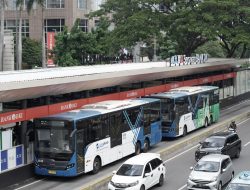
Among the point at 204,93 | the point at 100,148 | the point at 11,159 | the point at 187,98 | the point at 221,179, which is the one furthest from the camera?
the point at 204,93

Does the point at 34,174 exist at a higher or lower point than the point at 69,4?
lower

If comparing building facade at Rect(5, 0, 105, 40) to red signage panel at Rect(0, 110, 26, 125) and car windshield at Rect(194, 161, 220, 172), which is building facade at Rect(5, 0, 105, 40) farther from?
car windshield at Rect(194, 161, 220, 172)

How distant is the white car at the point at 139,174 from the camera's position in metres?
20.2

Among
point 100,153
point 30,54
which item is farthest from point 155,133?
point 30,54

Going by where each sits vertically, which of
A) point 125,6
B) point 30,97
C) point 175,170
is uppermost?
point 125,6

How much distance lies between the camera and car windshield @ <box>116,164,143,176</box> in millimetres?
20797

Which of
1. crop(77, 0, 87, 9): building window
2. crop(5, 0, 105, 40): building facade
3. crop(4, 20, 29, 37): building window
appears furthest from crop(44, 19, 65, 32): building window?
crop(4, 20, 29, 37): building window

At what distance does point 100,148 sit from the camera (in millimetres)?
24828

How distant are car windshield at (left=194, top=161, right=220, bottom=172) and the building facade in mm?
73942

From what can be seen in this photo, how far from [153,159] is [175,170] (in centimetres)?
390

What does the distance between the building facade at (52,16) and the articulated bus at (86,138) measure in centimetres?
6767

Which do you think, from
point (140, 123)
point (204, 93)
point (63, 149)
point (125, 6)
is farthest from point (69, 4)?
point (63, 149)

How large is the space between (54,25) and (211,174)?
78518mm

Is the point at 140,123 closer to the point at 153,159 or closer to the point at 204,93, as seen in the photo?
the point at 153,159
